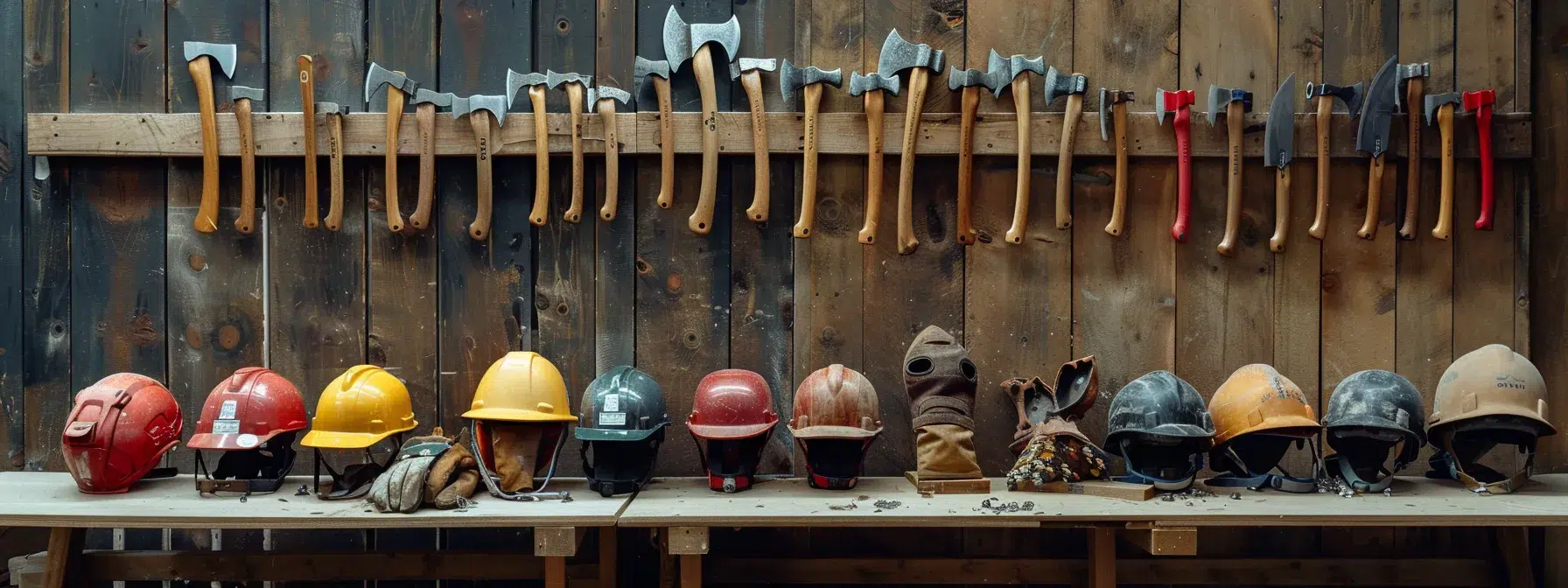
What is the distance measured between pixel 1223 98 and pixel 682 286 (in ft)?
6.09

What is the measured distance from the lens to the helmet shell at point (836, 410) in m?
2.90

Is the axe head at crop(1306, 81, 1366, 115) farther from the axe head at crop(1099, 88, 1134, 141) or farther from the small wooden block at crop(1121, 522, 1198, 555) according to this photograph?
the small wooden block at crop(1121, 522, 1198, 555)

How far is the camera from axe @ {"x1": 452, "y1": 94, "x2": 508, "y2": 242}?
3230mm

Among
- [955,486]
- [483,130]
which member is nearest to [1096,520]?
[955,486]

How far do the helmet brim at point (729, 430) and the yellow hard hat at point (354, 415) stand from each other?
0.90 metres

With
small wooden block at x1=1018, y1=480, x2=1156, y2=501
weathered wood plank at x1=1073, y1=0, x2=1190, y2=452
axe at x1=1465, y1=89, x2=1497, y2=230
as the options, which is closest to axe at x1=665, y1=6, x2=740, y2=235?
weathered wood plank at x1=1073, y1=0, x2=1190, y2=452

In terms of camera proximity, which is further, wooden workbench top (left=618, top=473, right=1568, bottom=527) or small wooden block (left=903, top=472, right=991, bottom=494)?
small wooden block (left=903, top=472, right=991, bottom=494)

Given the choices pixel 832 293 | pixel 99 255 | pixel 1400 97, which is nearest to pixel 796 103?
pixel 832 293

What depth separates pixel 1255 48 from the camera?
3375 millimetres

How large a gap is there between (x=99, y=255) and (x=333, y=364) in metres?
0.85

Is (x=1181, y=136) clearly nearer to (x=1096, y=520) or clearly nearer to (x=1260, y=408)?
(x=1260, y=408)

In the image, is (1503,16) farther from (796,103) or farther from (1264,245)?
(796,103)

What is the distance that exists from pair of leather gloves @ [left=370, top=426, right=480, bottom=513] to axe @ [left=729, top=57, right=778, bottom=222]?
1.16 metres

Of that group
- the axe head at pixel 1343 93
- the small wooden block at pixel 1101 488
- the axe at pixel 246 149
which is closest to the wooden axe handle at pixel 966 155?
the small wooden block at pixel 1101 488
